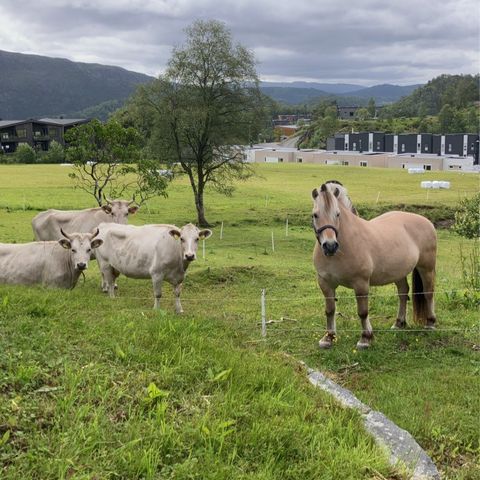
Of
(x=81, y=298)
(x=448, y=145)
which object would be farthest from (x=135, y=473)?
(x=448, y=145)

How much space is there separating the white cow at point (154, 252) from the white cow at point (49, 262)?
60 centimetres

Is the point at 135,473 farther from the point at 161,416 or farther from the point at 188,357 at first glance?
the point at 188,357

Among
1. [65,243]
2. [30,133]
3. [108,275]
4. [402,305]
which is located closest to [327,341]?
[402,305]

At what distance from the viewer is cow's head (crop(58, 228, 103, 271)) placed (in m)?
12.2

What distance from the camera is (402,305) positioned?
10.5 m

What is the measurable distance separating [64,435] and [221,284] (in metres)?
12.0

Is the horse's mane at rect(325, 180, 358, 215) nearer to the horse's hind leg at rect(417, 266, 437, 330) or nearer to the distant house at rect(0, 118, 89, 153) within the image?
the horse's hind leg at rect(417, 266, 437, 330)

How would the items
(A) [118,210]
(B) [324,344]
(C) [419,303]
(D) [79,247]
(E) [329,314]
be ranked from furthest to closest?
(A) [118,210]
(D) [79,247]
(C) [419,303]
(E) [329,314]
(B) [324,344]

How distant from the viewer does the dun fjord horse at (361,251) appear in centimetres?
882

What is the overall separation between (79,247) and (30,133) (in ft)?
350

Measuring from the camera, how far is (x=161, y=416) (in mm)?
5160

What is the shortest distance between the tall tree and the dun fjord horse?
26472 millimetres

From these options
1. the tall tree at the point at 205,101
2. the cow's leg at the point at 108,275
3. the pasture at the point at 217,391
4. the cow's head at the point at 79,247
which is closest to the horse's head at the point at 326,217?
the pasture at the point at 217,391

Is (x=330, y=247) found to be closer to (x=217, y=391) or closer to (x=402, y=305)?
(x=402, y=305)
